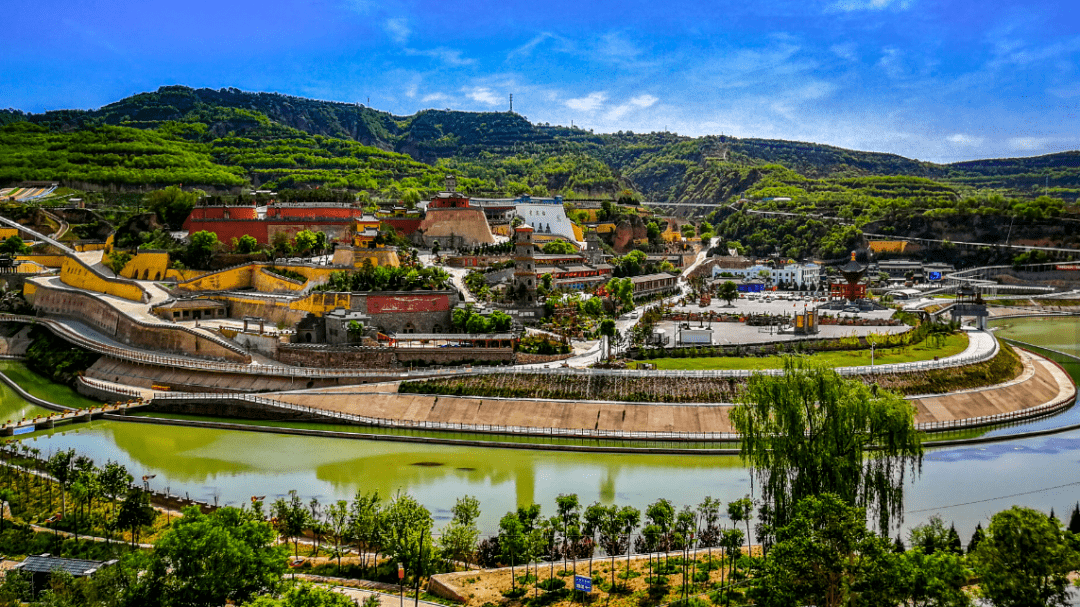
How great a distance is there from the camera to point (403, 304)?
1694 inches

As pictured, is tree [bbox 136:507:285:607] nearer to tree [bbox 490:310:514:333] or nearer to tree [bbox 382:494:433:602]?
tree [bbox 382:494:433:602]

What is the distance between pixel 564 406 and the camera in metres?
32.3

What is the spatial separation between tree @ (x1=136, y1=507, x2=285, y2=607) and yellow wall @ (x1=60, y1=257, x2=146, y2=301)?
119ft

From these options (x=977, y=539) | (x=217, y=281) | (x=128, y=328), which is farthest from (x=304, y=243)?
(x=977, y=539)

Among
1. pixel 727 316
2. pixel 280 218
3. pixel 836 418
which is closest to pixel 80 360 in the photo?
pixel 280 218

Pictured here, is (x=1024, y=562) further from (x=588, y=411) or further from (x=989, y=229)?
(x=989, y=229)

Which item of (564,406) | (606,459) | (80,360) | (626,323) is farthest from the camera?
(626,323)

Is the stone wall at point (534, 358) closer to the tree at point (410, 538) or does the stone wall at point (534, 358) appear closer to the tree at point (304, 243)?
the tree at point (410, 538)

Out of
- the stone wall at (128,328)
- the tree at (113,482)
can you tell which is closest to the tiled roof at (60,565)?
the tree at (113,482)

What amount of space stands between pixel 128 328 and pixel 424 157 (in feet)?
283

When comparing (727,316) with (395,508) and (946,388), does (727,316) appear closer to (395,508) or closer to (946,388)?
(946,388)

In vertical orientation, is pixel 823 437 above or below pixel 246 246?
below

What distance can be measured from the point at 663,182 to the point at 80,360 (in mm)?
114480

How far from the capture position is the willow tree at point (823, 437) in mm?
18172
